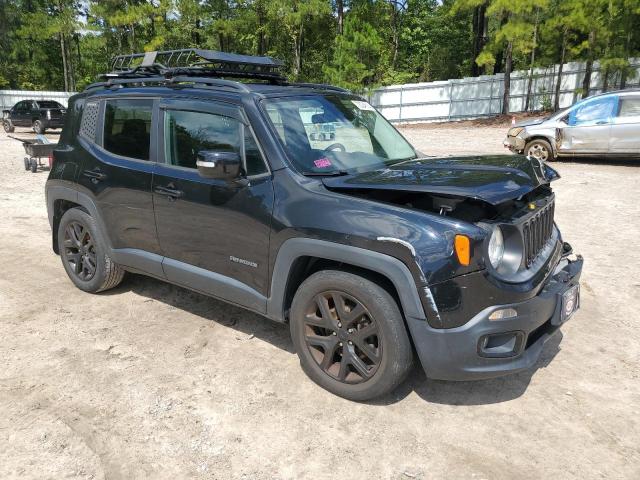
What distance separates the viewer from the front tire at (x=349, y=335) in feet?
9.68

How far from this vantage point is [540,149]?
13.0 meters

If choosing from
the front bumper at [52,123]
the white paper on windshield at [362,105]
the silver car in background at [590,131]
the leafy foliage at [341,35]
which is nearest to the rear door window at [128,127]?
the white paper on windshield at [362,105]

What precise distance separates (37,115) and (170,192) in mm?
26599

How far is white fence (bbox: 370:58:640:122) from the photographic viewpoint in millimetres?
25812

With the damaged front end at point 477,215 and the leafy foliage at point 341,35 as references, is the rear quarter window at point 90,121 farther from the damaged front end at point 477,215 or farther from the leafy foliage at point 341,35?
the leafy foliage at point 341,35

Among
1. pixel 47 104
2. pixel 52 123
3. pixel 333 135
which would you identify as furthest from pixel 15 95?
pixel 333 135

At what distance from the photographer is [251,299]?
3598mm

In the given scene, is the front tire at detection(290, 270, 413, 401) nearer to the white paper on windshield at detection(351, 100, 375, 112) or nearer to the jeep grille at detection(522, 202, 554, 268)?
the jeep grille at detection(522, 202, 554, 268)

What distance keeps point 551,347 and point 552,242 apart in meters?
0.81

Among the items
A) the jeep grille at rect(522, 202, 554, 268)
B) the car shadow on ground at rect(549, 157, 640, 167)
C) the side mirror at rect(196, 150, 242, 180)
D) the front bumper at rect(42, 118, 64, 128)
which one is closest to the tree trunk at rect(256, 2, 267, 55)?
the front bumper at rect(42, 118, 64, 128)

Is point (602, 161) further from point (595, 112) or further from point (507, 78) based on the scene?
point (507, 78)

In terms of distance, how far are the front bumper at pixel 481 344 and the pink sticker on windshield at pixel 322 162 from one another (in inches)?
47.9

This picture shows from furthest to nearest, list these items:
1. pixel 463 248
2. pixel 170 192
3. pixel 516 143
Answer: pixel 516 143
pixel 170 192
pixel 463 248

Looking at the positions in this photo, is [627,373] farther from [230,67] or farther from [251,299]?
[230,67]
